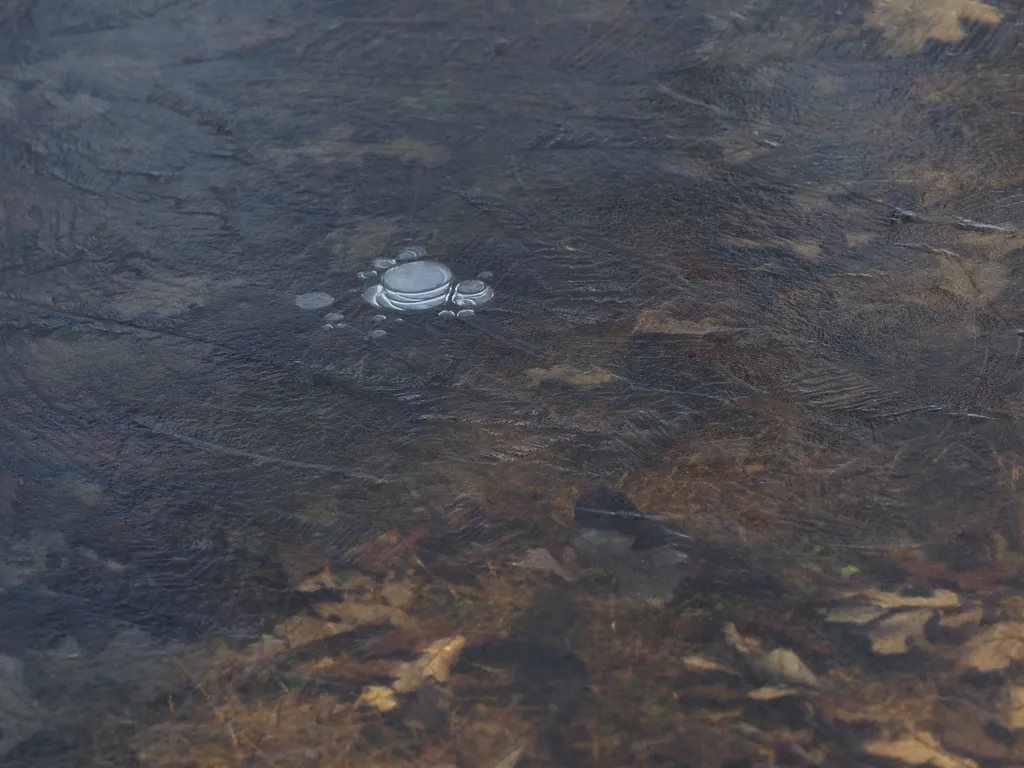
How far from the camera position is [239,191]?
3.41m

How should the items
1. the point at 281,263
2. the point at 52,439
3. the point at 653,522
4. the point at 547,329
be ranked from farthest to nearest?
the point at 281,263
the point at 547,329
the point at 52,439
the point at 653,522

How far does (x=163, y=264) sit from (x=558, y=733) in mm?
1820

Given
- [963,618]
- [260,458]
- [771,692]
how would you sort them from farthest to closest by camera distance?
[260,458] → [963,618] → [771,692]

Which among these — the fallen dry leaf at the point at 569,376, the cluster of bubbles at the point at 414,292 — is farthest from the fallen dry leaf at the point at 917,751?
the cluster of bubbles at the point at 414,292

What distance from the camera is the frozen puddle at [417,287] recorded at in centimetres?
297

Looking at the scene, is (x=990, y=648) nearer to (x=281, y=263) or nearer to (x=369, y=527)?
(x=369, y=527)

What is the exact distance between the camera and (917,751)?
1.92 meters

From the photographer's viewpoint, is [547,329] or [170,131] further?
[170,131]

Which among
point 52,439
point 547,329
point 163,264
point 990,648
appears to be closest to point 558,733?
point 990,648

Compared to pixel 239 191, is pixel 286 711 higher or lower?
lower

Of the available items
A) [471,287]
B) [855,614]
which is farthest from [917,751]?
A: [471,287]

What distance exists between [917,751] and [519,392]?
3.87 ft

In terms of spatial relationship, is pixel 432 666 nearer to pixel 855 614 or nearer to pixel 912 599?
pixel 855 614

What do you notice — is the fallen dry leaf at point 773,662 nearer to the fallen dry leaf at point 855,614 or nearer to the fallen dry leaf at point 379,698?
the fallen dry leaf at point 855,614
